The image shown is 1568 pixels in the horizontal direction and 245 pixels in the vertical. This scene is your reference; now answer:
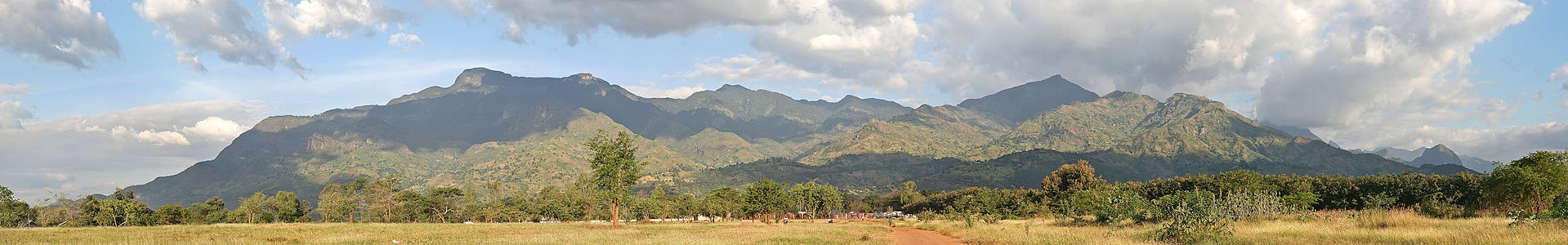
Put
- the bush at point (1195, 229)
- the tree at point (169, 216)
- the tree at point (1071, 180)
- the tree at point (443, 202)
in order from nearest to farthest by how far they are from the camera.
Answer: the bush at point (1195, 229) < the tree at point (1071, 180) < the tree at point (169, 216) < the tree at point (443, 202)

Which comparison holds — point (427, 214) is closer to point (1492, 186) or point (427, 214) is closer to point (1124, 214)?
point (1124, 214)

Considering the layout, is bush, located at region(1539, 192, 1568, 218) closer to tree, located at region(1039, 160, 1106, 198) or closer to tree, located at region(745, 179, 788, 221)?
tree, located at region(1039, 160, 1106, 198)

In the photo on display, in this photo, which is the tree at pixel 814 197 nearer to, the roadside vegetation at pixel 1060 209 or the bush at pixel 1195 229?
the roadside vegetation at pixel 1060 209

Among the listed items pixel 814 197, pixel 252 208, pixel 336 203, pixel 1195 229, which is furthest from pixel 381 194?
pixel 1195 229

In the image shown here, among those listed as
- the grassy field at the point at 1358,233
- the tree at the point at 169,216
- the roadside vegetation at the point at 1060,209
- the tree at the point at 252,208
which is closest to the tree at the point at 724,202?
the roadside vegetation at the point at 1060,209

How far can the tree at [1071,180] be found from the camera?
288 ft

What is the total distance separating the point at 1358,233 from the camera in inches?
878

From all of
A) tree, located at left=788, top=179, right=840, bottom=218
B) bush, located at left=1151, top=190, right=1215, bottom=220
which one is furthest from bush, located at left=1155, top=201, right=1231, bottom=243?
tree, located at left=788, top=179, right=840, bottom=218

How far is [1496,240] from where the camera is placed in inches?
675

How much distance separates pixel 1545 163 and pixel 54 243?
2672 inches

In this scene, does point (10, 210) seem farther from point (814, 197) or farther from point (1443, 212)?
point (1443, 212)

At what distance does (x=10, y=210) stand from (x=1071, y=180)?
132762 millimetres

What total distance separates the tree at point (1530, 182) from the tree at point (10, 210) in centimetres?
13756

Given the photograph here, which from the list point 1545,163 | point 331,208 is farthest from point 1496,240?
point 331,208
